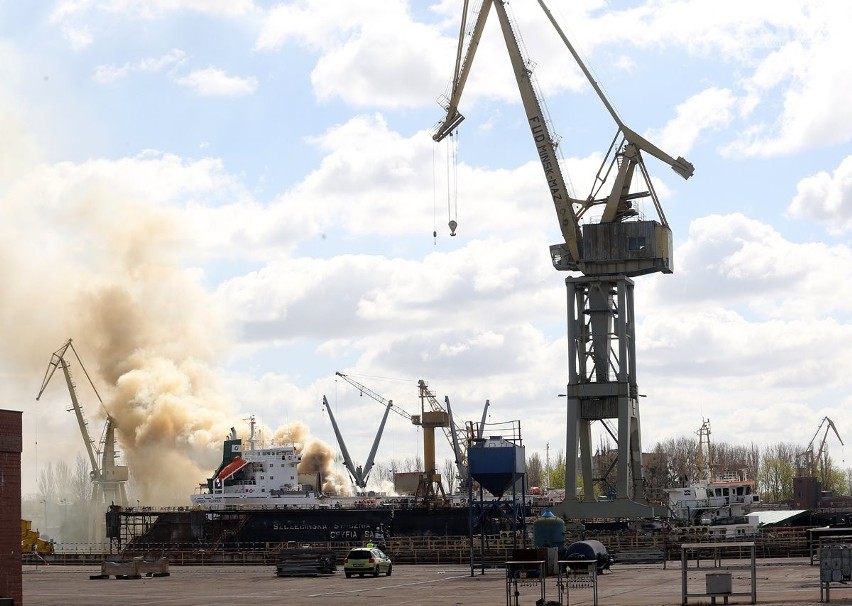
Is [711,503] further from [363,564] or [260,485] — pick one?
[363,564]

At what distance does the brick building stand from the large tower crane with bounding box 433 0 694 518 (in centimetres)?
5452

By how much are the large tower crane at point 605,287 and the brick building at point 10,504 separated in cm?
5452

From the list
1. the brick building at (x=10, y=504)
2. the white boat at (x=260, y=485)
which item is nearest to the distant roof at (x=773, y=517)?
the white boat at (x=260, y=485)

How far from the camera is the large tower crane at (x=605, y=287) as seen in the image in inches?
3632

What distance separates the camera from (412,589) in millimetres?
54875

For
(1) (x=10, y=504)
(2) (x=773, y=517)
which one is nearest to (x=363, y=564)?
(1) (x=10, y=504)

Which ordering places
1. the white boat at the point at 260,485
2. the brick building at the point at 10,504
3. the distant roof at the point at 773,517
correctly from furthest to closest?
the white boat at the point at 260,485
the distant roof at the point at 773,517
the brick building at the point at 10,504

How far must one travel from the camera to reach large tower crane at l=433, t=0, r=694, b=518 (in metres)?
92.2

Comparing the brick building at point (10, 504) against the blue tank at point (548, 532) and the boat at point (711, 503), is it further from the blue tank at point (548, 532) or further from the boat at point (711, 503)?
the boat at point (711, 503)

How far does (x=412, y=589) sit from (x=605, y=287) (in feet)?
143

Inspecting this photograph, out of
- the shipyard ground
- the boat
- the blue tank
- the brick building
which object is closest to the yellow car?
the shipyard ground

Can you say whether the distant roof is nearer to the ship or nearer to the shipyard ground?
the ship

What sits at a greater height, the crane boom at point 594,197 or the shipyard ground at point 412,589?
the crane boom at point 594,197

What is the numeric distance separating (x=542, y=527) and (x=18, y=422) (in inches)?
1231
